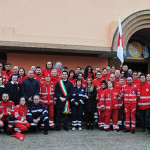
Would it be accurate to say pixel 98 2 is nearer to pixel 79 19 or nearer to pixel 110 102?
pixel 79 19

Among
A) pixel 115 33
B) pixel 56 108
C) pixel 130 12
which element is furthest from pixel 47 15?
pixel 56 108

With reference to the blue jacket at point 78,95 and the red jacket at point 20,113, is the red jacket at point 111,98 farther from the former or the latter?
the red jacket at point 20,113

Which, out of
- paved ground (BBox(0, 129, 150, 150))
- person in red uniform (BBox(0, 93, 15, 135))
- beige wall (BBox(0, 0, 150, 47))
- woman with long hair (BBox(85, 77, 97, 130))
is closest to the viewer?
paved ground (BBox(0, 129, 150, 150))

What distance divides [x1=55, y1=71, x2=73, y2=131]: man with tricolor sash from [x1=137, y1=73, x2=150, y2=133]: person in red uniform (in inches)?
90.7

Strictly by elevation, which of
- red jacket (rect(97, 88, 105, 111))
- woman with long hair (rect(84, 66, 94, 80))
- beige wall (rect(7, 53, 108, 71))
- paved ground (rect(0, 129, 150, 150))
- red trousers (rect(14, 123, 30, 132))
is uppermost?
beige wall (rect(7, 53, 108, 71))

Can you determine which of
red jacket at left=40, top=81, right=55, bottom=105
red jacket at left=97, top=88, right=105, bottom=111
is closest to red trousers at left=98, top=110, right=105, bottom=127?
red jacket at left=97, top=88, right=105, bottom=111

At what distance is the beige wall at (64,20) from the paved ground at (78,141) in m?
5.62

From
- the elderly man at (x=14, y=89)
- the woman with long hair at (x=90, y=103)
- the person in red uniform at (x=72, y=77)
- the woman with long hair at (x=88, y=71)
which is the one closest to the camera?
the elderly man at (x=14, y=89)

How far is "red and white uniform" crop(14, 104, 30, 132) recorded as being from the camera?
5918mm

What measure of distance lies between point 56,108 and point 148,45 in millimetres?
9764

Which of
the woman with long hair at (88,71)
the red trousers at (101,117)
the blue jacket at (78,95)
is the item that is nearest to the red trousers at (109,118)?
the red trousers at (101,117)

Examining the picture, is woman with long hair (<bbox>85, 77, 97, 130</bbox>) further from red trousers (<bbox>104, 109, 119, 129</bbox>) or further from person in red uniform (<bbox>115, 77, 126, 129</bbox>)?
person in red uniform (<bbox>115, 77, 126, 129</bbox>)

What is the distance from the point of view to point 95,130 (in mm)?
6703

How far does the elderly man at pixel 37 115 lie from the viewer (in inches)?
237
